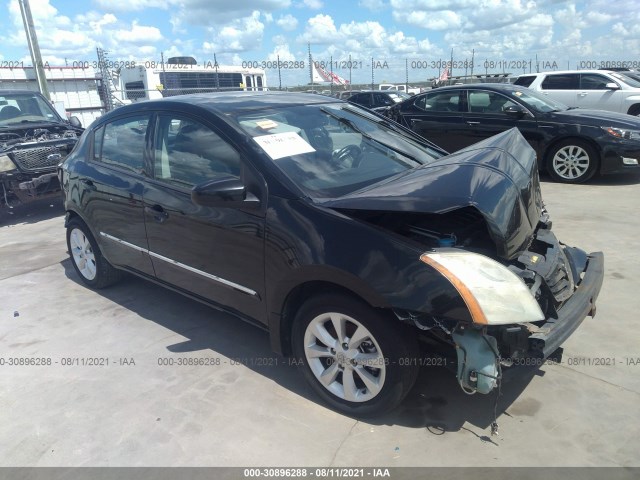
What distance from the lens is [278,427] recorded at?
2697 millimetres

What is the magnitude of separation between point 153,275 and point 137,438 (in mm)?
1469

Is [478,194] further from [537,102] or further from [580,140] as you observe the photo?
[537,102]

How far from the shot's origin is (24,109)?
337 inches

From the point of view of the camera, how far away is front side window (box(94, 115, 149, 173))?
3793mm

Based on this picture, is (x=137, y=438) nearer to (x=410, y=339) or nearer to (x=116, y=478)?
(x=116, y=478)

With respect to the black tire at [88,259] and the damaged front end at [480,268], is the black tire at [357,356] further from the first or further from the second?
the black tire at [88,259]

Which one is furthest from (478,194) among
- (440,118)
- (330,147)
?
(440,118)

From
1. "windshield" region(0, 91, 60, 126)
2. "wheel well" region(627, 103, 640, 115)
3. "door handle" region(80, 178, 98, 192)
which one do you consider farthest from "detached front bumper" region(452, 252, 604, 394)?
"wheel well" region(627, 103, 640, 115)

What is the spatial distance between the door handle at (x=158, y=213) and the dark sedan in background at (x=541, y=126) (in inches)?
259

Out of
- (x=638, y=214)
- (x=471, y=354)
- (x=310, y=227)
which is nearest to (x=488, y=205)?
(x=471, y=354)

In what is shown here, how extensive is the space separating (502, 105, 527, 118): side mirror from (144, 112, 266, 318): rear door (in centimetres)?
646

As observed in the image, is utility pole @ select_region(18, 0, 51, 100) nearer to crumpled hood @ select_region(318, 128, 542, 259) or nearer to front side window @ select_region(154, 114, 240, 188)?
front side window @ select_region(154, 114, 240, 188)

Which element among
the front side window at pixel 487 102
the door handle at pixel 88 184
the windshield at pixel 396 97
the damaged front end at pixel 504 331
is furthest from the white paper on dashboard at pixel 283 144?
the windshield at pixel 396 97

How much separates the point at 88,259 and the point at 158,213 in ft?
5.34
